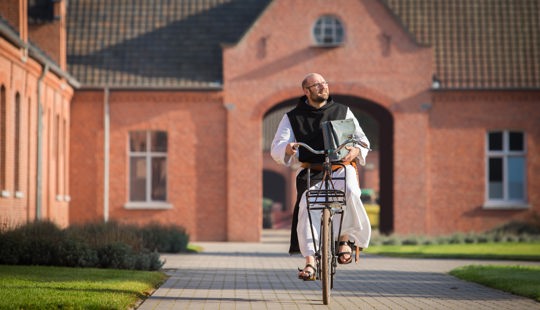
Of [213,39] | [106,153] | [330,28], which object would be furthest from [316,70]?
[106,153]

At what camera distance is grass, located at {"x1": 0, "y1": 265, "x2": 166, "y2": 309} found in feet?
30.4

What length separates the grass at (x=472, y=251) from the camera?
68.1 feet

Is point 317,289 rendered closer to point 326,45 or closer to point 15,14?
point 15,14

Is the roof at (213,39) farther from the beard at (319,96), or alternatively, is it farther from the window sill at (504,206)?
the beard at (319,96)

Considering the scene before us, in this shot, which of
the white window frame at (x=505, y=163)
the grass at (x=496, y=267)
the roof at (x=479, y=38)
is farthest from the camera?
the white window frame at (x=505, y=163)

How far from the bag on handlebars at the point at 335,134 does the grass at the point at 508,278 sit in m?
2.72

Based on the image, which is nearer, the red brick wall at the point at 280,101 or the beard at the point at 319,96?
the beard at the point at 319,96

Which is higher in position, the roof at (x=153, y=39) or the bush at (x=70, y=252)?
the roof at (x=153, y=39)

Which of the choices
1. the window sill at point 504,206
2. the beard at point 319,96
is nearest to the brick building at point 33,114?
the beard at point 319,96

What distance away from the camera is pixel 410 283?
44.0 ft

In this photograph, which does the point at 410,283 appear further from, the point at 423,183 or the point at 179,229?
the point at 423,183

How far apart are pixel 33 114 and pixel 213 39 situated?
8.37m

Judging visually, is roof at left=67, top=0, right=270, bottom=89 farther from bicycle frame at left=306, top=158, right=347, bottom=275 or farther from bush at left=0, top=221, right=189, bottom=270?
bicycle frame at left=306, top=158, right=347, bottom=275

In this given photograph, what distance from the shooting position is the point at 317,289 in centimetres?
1224
